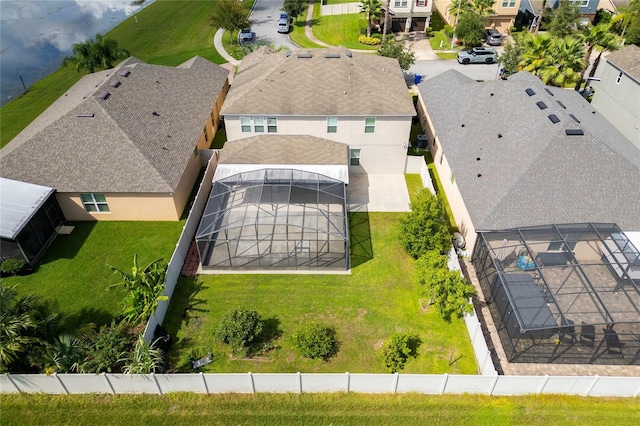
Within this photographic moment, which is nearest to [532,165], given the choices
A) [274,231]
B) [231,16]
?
[274,231]

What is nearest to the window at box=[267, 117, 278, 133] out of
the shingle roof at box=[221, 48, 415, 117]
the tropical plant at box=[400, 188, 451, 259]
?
the shingle roof at box=[221, 48, 415, 117]

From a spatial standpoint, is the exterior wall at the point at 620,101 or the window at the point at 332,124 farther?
the exterior wall at the point at 620,101

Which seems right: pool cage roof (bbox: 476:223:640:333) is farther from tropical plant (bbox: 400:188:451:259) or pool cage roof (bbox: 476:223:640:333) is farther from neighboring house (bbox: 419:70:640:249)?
tropical plant (bbox: 400:188:451:259)

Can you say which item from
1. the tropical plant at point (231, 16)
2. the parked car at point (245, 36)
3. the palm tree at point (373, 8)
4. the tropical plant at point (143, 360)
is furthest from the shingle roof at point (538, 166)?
the parked car at point (245, 36)

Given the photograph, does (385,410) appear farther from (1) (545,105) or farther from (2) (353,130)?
(1) (545,105)

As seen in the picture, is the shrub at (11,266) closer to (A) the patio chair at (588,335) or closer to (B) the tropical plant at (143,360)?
(B) the tropical plant at (143,360)
